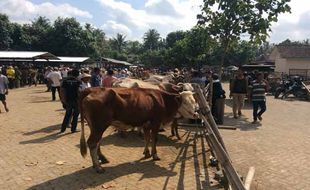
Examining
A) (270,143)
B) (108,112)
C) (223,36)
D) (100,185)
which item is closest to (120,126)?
(108,112)

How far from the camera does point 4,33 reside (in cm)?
4891

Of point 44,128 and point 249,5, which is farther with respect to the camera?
point 249,5

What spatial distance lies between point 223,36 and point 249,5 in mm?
2051

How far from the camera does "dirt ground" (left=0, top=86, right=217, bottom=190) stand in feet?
23.1

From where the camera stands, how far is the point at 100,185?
6.92 metres

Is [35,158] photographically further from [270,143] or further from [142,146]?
[270,143]

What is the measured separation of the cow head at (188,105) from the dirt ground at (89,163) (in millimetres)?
994

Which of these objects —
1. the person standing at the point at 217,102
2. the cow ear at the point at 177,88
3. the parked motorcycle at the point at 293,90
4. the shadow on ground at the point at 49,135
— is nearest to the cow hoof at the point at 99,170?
the cow ear at the point at 177,88

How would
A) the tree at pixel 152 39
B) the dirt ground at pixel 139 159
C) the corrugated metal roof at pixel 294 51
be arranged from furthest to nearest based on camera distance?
1. the tree at pixel 152 39
2. the corrugated metal roof at pixel 294 51
3. the dirt ground at pixel 139 159

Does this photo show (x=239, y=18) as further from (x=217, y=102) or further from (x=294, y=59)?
(x=294, y=59)

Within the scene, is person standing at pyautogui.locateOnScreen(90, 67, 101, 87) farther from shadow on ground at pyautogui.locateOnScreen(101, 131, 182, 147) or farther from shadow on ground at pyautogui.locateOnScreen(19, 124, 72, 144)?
shadow on ground at pyautogui.locateOnScreen(101, 131, 182, 147)

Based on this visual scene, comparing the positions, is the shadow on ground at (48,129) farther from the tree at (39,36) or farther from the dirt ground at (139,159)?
the tree at (39,36)

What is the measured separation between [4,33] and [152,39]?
54.7 m

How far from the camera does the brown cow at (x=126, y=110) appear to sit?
7613mm
